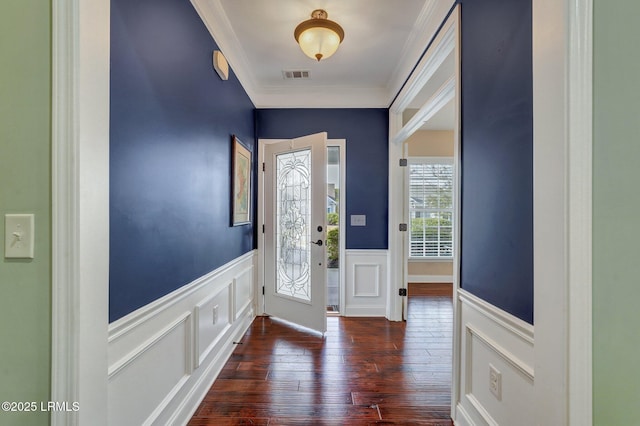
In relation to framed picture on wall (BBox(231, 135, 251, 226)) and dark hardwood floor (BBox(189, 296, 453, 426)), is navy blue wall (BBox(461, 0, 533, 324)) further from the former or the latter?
framed picture on wall (BBox(231, 135, 251, 226))

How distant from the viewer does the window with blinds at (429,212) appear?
496 centimetres

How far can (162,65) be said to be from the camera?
1351 mm

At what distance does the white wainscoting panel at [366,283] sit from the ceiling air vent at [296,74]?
209 centimetres

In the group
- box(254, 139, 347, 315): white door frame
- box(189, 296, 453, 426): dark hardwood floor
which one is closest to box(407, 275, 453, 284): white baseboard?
box(189, 296, 453, 426): dark hardwood floor

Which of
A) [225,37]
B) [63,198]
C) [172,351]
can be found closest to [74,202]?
[63,198]

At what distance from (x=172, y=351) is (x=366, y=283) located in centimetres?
233

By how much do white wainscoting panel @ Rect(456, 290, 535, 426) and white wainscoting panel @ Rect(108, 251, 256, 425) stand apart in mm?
1545

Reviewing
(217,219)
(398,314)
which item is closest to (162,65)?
(217,219)

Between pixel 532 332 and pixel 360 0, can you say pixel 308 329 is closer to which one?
pixel 532 332

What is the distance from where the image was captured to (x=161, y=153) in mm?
1351
